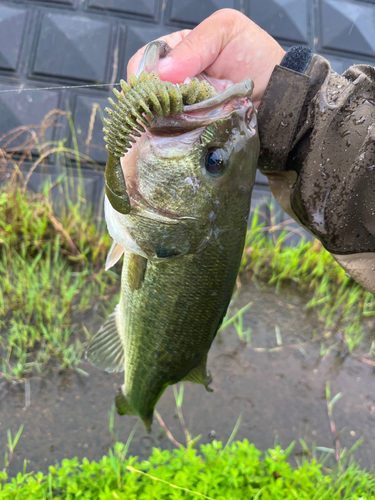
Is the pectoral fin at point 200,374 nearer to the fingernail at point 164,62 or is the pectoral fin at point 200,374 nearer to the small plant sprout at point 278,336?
the fingernail at point 164,62

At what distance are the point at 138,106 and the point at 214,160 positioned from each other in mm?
267

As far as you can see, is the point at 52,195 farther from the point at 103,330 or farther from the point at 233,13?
the point at 233,13

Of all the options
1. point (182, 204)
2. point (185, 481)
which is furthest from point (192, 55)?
point (185, 481)

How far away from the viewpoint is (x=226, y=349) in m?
2.66

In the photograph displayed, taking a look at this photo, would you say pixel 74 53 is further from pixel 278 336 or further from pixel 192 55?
pixel 278 336

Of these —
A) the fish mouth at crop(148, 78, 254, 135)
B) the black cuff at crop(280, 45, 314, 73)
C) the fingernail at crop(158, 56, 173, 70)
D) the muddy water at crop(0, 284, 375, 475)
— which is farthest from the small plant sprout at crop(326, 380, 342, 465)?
the fingernail at crop(158, 56, 173, 70)

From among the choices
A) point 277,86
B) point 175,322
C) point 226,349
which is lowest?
point 226,349

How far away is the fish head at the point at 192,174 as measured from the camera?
98cm

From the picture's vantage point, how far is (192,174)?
101 cm

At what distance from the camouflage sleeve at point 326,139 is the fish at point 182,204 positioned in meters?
0.31

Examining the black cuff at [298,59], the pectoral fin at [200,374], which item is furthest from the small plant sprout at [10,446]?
the black cuff at [298,59]

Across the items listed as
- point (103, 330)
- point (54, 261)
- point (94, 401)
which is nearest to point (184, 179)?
point (103, 330)

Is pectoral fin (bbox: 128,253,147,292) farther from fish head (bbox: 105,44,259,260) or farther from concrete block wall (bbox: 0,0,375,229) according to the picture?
concrete block wall (bbox: 0,0,375,229)

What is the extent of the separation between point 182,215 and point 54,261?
1.95 metres
